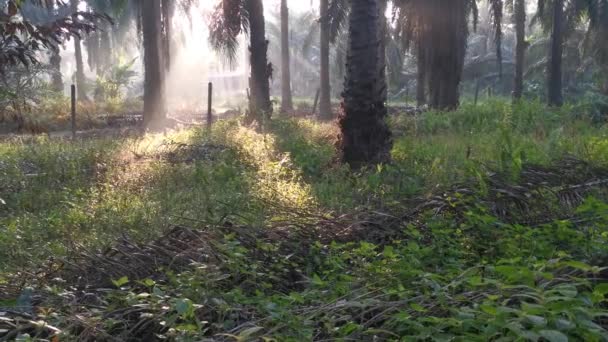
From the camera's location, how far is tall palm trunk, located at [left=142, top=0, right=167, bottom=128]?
18.3 m

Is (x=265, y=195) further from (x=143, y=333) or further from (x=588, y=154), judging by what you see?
(x=143, y=333)

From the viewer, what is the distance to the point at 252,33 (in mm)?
18062

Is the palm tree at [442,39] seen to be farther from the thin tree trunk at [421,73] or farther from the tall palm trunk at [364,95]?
the tall palm trunk at [364,95]

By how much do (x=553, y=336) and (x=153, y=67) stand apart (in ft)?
56.3

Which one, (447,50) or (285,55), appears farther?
(285,55)

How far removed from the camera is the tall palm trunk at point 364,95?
9961 millimetres

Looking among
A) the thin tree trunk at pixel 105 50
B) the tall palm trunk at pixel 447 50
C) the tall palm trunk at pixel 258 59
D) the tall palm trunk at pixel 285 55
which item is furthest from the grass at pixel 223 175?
the thin tree trunk at pixel 105 50

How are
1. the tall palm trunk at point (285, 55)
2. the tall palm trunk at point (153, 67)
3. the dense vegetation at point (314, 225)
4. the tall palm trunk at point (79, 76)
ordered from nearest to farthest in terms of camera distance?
1. the dense vegetation at point (314, 225)
2. the tall palm trunk at point (153, 67)
3. the tall palm trunk at point (285, 55)
4. the tall palm trunk at point (79, 76)

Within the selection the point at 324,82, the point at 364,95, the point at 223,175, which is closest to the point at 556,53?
the point at 324,82

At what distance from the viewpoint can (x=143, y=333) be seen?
3367mm

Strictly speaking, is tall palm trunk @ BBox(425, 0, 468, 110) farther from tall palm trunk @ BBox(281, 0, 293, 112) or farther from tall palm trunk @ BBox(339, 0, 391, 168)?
tall palm trunk @ BBox(281, 0, 293, 112)

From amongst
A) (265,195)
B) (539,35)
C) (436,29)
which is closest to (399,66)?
(539,35)

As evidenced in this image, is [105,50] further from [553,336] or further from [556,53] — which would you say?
[553,336]

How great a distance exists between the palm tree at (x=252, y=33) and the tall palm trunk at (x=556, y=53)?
942 cm
